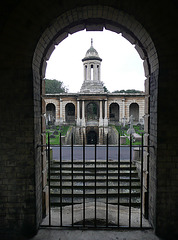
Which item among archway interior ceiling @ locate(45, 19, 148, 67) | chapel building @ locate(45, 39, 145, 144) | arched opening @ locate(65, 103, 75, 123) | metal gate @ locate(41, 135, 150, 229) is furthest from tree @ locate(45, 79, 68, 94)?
archway interior ceiling @ locate(45, 19, 148, 67)

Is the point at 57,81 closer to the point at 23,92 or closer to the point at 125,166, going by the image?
the point at 125,166

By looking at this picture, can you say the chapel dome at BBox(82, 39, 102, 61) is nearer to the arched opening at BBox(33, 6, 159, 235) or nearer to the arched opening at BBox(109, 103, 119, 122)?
the arched opening at BBox(109, 103, 119, 122)

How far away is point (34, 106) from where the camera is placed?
11.1 ft

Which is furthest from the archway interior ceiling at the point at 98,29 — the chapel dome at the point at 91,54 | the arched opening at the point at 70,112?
the arched opening at the point at 70,112

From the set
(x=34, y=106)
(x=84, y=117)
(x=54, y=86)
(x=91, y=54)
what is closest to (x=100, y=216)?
(x=34, y=106)

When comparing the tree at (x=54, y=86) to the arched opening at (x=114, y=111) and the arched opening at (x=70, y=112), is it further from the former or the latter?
the arched opening at (x=114, y=111)

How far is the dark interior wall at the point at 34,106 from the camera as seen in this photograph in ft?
10.4

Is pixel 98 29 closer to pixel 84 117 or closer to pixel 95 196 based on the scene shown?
pixel 95 196

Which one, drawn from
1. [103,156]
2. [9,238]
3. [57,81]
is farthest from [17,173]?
[57,81]

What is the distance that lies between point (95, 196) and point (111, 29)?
12.1 feet

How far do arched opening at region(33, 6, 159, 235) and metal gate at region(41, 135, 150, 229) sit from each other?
828 mm

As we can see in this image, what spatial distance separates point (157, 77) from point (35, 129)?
8.59ft

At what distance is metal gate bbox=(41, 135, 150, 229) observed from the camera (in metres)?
3.47

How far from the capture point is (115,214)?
166 inches
